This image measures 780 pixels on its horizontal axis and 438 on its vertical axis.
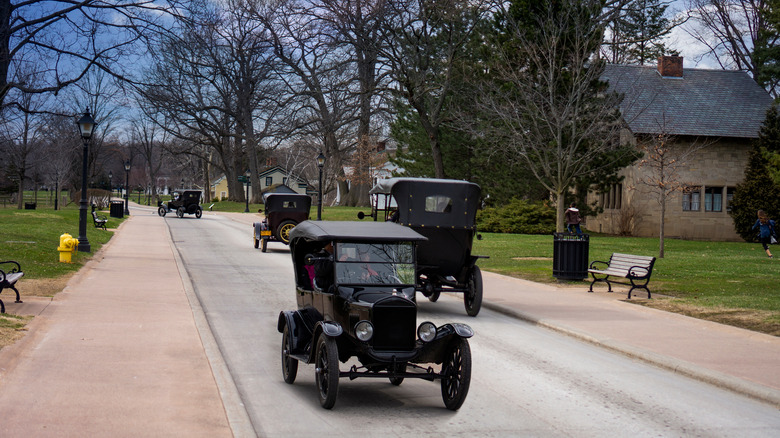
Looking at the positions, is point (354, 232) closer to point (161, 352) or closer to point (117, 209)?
point (161, 352)

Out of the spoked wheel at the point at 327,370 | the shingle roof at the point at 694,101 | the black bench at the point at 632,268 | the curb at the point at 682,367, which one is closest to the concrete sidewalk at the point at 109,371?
the spoked wheel at the point at 327,370

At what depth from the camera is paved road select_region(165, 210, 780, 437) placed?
23.8ft

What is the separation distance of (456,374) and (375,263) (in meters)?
1.67

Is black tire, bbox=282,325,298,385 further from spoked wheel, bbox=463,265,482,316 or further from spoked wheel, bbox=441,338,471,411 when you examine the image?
spoked wheel, bbox=463,265,482,316

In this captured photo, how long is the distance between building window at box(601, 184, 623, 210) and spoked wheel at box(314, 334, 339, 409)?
124ft

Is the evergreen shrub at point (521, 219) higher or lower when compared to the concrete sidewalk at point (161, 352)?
higher

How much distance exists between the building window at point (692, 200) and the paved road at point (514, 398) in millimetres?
32935

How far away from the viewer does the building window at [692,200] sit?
42750mm

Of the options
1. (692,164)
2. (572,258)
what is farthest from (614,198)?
(572,258)

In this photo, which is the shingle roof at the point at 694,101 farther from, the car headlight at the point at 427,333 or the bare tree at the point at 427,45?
the car headlight at the point at 427,333

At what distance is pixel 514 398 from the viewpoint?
8430mm

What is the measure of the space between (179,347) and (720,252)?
25724 mm

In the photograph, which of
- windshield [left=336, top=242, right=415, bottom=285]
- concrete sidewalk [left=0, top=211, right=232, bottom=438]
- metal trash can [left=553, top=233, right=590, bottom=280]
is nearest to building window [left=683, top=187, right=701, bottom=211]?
metal trash can [left=553, top=233, right=590, bottom=280]

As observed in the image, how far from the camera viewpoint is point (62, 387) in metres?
7.70
